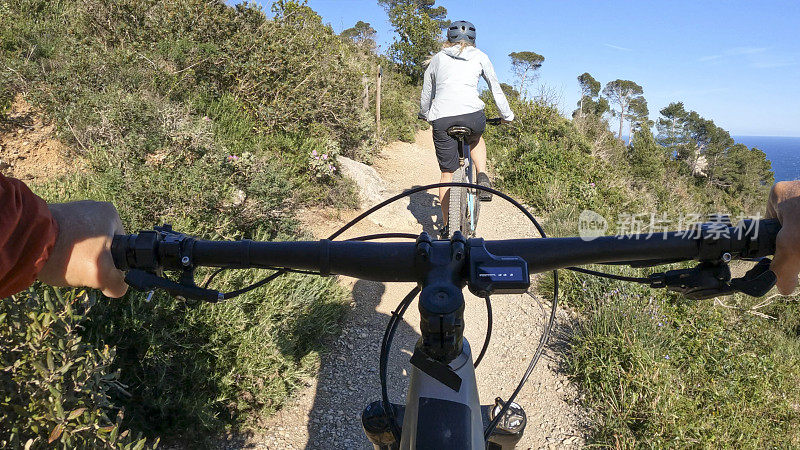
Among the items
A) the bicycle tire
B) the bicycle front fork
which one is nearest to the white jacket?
the bicycle tire

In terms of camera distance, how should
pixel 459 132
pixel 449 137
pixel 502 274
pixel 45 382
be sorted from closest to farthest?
pixel 502 274 < pixel 45 382 < pixel 459 132 < pixel 449 137

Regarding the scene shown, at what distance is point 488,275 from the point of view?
1011 mm

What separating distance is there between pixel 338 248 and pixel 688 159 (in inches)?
1535

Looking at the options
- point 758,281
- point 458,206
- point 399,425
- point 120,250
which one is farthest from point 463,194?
point 120,250

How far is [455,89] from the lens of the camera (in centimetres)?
550

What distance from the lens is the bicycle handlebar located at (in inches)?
48.5

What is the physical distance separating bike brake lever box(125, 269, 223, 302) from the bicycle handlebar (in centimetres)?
3

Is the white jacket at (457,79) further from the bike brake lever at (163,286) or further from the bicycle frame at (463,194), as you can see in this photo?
the bike brake lever at (163,286)

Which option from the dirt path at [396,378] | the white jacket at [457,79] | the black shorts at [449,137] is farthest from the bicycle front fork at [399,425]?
the white jacket at [457,79]

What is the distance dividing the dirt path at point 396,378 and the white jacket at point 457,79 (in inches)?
81.7

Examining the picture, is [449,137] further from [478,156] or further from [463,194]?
[463,194]

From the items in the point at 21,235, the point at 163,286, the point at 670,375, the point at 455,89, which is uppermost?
the point at 455,89

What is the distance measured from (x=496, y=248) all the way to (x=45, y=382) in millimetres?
2036

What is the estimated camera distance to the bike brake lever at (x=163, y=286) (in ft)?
3.90
